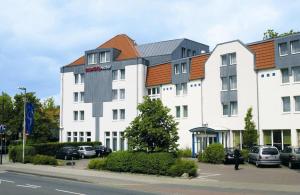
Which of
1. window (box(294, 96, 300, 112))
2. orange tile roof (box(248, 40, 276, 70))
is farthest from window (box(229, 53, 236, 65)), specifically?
window (box(294, 96, 300, 112))

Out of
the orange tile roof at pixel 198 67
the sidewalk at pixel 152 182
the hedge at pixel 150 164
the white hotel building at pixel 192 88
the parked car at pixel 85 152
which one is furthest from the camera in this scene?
the parked car at pixel 85 152

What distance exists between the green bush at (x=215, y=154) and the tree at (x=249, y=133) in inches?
226

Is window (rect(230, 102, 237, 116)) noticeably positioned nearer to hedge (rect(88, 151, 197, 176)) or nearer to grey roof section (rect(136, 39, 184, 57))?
grey roof section (rect(136, 39, 184, 57))

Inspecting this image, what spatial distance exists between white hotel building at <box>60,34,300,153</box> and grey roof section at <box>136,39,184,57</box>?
149 millimetres

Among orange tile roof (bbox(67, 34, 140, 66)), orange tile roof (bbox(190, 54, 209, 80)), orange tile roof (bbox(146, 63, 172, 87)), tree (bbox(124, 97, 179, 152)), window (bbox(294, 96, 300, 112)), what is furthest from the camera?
orange tile roof (bbox(67, 34, 140, 66))

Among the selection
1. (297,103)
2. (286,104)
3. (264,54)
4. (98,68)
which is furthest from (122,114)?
(297,103)

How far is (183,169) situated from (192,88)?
2419 cm

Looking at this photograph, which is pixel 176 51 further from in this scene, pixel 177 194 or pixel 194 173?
pixel 177 194

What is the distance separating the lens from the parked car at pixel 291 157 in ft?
101

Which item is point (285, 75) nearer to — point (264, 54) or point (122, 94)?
point (264, 54)

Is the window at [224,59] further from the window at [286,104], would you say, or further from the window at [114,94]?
the window at [114,94]

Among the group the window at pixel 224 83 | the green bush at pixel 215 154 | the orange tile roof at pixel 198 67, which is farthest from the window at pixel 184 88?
the green bush at pixel 215 154

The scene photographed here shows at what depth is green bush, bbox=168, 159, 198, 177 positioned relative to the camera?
2619 cm

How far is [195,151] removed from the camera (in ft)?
154
